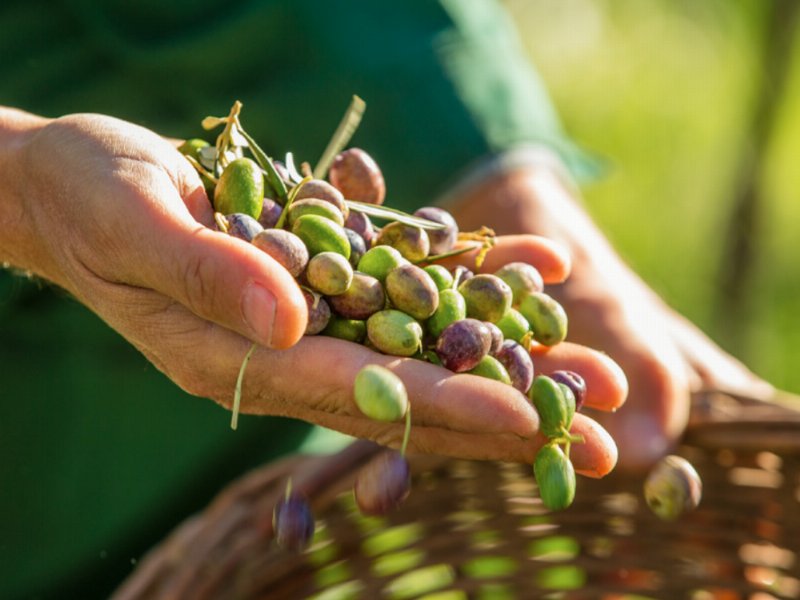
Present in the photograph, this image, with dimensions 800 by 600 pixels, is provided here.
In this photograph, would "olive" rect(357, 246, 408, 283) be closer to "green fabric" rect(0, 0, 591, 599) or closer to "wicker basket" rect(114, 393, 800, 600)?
"wicker basket" rect(114, 393, 800, 600)

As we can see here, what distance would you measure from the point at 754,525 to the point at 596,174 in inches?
31.0

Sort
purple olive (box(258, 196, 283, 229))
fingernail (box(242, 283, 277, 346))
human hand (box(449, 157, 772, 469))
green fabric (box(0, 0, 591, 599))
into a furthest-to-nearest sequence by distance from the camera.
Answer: green fabric (box(0, 0, 591, 599)) → human hand (box(449, 157, 772, 469)) → purple olive (box(258, 196, 283, 229)) → fingernail (box(242, 283, 277, 346))

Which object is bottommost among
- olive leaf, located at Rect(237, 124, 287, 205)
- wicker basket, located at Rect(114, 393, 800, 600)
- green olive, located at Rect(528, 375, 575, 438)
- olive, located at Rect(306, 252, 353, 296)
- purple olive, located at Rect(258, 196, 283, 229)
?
wicker basket, located at Rect(114, 393, 800, 600)

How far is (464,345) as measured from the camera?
0.89m

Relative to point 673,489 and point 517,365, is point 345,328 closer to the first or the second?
point 517,365

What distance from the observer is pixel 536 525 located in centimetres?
148

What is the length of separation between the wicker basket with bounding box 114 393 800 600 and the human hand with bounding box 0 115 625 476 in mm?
440

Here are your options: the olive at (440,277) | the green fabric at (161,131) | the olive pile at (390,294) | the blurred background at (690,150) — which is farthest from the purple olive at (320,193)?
the blurred background at (690,150)

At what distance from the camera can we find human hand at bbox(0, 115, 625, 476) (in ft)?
2.69

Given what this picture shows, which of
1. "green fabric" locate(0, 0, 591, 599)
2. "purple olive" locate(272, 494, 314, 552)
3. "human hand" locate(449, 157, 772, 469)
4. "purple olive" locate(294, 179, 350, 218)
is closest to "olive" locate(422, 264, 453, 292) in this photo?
"purple olive" locate(294, 179, 350, 218)

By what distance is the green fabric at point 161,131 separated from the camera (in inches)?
60.4

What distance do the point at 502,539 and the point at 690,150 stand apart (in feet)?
17.0

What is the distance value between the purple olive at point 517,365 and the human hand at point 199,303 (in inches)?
2.2

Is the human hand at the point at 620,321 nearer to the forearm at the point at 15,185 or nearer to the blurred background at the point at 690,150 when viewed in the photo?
the forearm at the point at 15,185
